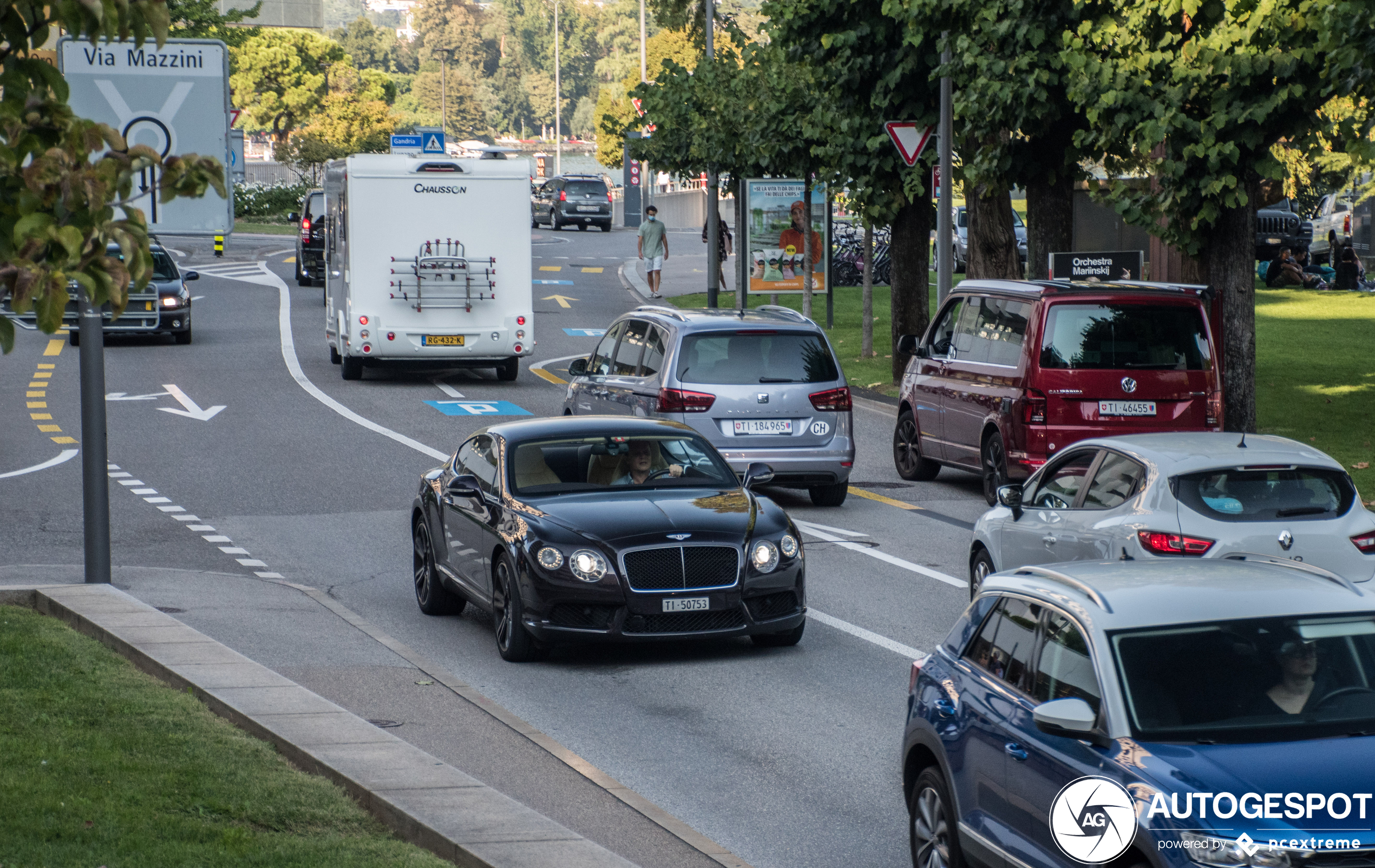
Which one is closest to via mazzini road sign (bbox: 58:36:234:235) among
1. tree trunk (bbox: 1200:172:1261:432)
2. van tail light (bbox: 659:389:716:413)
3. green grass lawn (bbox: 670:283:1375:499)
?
van tail light (bbox: 659:389:716:413)

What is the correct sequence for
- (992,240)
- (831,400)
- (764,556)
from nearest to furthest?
1. (764,556)
2. (831,400)
3. (992,240)

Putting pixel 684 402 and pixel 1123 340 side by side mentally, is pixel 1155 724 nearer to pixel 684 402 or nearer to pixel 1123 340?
pixel 1123 340

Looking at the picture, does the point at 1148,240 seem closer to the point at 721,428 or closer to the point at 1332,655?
the point at 721,428

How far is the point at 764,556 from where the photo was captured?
11109 mm

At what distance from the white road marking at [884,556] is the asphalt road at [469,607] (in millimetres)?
47

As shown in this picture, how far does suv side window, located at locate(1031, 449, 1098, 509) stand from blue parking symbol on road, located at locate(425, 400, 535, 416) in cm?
1301

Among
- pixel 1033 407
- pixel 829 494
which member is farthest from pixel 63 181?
pixel 829 494

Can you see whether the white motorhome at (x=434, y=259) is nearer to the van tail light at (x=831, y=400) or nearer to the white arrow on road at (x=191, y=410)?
the white arrow on road at (x=191, y=410)

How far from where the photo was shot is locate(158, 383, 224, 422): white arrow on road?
936 inches

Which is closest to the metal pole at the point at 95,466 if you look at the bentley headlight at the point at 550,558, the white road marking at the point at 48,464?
the bentley headlight at the point at 550,558

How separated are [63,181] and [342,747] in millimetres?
3621

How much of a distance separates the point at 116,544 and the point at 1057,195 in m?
13.6

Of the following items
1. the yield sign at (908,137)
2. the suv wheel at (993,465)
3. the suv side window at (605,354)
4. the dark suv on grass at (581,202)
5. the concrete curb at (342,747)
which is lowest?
the concrete curb at (342,747)

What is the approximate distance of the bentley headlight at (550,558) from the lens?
425 inches
